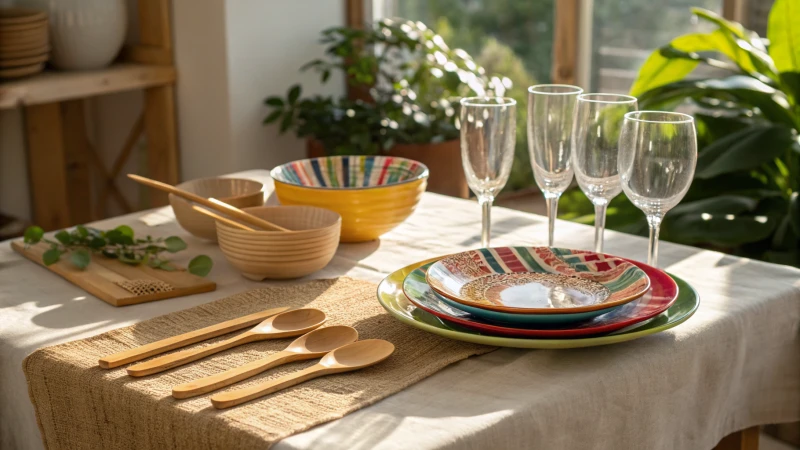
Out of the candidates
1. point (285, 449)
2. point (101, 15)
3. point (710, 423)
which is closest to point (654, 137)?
point (710, 423)

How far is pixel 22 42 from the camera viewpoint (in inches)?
98.7

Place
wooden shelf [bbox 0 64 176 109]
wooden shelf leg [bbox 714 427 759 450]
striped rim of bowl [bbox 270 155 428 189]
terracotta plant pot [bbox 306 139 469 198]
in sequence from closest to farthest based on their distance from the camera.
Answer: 1. wooden shelf leg [bbox 714 427 759 450]
2. striped rim of bowl [bbox 270 155 428 189]
3. wooden shelf [bbox 0 64 176 109]
4. terracotta plant pot [bbox 306 139 469 198]

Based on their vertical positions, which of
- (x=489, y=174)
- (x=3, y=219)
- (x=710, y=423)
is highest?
(x=489, y=174)

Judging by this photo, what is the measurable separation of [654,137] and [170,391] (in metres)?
0.56

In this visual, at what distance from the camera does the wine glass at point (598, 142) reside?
1.09m

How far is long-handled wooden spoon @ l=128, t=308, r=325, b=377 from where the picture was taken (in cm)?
94

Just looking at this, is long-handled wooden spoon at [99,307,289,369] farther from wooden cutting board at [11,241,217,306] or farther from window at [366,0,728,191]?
window at [366,0,728,191]

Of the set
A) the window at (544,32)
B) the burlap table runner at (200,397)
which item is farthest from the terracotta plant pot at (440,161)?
the burlap table runner at (200,397)

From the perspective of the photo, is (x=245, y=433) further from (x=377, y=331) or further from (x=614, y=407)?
(x=614, y=407)

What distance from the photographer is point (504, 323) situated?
3.23 ft

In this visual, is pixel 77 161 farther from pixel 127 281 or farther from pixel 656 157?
pixel 656 157

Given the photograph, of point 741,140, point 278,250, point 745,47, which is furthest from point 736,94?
point 278,250

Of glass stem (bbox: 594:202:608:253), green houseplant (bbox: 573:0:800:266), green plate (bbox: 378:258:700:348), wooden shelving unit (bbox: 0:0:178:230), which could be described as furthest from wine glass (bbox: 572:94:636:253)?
wooden shelving unit (bbox: 0:0:178:230)

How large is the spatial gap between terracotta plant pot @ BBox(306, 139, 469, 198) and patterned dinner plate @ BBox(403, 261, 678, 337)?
64.5 inches
